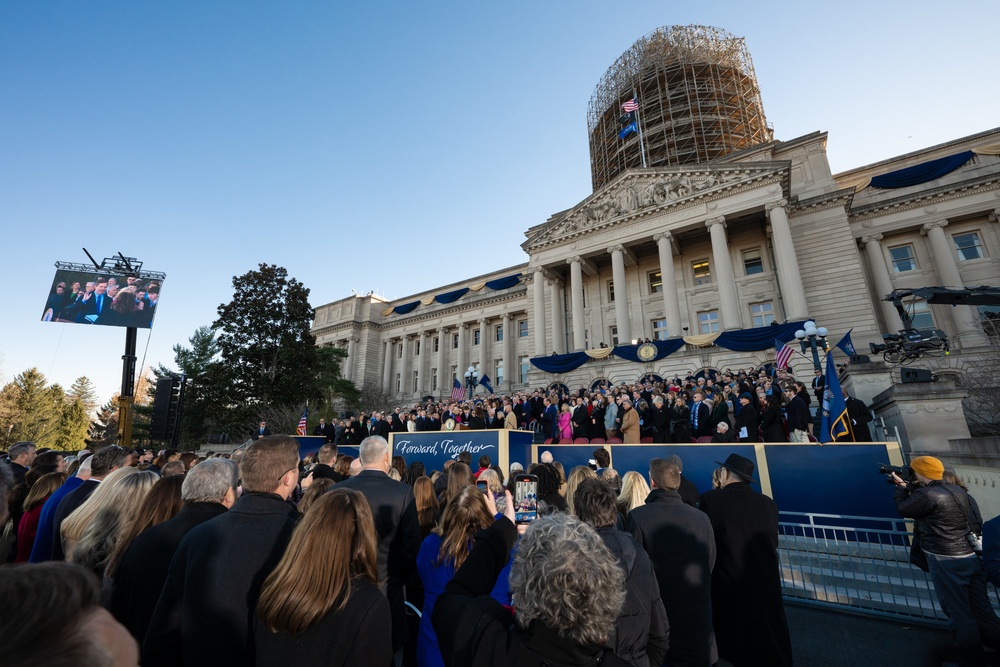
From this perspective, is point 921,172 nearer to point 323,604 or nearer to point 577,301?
point 577,301

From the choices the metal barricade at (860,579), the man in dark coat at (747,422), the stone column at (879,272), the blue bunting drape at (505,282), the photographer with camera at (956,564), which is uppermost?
the blue bunting drape at (505,282)

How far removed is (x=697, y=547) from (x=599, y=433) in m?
11.2

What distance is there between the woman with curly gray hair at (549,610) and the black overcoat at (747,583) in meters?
2.71

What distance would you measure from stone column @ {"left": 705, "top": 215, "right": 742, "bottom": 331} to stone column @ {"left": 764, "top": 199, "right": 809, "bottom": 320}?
245 centimetres

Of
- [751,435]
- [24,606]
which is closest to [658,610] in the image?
[24,606]

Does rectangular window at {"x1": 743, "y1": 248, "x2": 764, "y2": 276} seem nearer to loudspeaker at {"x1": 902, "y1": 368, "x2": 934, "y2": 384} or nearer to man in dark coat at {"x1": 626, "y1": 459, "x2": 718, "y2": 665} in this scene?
loudspeaker at {"x1": 902, "y1": 368, "x2": 934, "y2": 384}

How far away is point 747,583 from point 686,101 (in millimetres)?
43017

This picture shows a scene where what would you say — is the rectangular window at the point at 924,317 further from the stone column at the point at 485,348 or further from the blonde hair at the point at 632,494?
the stone column at the point at 485,348

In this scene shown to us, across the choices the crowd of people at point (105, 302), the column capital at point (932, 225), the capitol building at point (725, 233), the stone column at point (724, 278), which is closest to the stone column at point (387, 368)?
the capitol building at point (725, 233)

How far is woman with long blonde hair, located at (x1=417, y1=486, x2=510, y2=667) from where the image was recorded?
2.97 m

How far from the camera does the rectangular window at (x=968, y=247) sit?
27125mm

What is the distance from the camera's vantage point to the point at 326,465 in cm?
604

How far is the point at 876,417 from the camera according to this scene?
42.0ft

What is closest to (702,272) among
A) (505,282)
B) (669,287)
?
(669,287)
